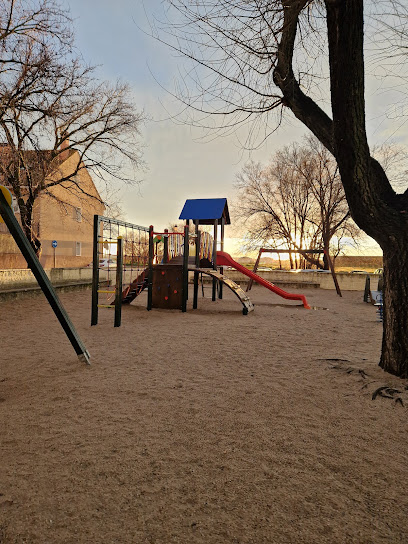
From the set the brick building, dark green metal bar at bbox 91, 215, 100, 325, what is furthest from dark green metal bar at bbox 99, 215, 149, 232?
the brick building

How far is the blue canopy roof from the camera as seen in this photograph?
1397 centimetres

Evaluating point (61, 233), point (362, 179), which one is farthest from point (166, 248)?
point (61, 233)

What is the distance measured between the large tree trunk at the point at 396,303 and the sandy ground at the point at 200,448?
258 millimetres

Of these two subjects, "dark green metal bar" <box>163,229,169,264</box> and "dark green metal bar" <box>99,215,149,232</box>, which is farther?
"dark green metal bar" <box>163,229,169,264</box>

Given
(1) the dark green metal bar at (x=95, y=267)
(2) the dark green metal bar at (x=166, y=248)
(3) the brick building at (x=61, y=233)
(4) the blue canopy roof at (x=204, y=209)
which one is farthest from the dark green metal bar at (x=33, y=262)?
(3) the brick building at (x=61, y=233)

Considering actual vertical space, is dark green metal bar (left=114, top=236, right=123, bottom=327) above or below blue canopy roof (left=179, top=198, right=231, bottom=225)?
below

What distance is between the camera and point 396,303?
3990 millimetres

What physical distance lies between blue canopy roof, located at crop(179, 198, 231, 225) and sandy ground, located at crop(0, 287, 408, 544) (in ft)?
30.2

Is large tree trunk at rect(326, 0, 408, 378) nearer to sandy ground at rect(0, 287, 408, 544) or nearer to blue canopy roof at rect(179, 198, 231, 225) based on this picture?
sandy ground at rect(0, 287, 408, 544)

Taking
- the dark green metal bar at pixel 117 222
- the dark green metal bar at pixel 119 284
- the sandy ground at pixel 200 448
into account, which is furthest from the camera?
the dark green metal bar at pixel 117 222

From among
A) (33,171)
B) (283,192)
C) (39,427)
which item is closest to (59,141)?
(33,171)

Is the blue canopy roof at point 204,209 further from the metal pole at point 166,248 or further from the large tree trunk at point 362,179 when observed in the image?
the large tree trunk at point 362,179

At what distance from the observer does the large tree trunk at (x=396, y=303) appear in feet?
12.9

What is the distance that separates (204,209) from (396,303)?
11.0 m
